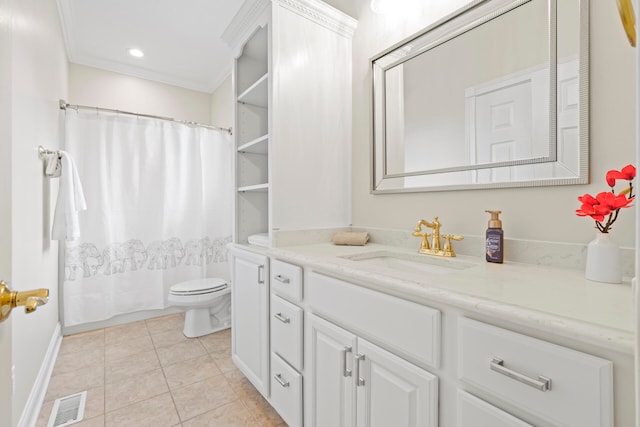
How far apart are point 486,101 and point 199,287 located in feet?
7.99

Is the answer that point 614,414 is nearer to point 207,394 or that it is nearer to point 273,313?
point 273,313

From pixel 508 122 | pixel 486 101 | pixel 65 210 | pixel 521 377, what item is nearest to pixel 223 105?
pixel 65 210

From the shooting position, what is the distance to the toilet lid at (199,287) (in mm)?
2453

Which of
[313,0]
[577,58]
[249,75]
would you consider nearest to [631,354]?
[577,58]

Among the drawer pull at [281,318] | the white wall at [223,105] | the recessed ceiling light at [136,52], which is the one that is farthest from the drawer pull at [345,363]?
the recessed ceiling light at [136,52]

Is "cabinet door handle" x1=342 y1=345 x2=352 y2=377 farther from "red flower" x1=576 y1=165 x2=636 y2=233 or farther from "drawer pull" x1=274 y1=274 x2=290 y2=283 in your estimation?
"red flower" x1=576 y1=165 x2=636 y2=233

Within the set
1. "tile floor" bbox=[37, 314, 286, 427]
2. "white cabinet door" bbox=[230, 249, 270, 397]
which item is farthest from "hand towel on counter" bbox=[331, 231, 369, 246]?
"tile floor" bbox=[37, 314, 286, 427]

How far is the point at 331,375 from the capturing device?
1.10 m

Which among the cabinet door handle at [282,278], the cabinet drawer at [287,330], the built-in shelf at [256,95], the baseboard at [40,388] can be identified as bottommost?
the baseboard at [40,388]

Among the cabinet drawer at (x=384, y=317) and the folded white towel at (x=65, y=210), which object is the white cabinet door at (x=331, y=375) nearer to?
the cabinet drawer at (x=384, y=317)

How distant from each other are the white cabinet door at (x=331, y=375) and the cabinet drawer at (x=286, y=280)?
0.14 meters

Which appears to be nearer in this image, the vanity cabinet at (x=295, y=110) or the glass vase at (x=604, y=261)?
the glass vase at (x=604, y=261)

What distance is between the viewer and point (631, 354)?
482 millimetres

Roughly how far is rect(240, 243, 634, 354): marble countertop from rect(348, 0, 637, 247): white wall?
6.5 inches
